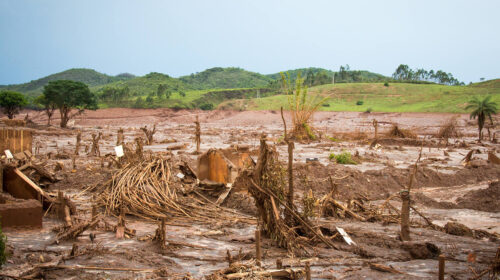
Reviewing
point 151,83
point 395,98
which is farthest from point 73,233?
point 151,83

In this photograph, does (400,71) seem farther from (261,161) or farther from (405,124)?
(261,161)

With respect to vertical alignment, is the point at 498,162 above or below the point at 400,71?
below

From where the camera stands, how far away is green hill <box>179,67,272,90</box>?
124412mm

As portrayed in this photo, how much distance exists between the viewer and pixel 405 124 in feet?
145

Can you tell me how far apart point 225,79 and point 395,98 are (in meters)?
75.2

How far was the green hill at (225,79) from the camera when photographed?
4898 inches

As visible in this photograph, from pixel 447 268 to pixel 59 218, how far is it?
6.65m

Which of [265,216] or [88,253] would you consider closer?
[88,253]

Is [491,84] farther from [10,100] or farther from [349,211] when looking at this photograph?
[349,211]

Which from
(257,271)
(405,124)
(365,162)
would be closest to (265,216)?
(257,271)

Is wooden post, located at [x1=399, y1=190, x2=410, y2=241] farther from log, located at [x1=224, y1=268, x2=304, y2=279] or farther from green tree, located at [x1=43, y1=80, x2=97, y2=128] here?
green tree, located at [x1=43, y1=80, x2=97, y2=128]

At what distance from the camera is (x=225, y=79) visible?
429 feet

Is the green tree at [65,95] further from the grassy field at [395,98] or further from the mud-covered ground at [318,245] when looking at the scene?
the mud-covered ground at [318,245]

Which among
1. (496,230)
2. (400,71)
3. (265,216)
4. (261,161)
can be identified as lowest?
(496,230)
